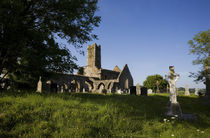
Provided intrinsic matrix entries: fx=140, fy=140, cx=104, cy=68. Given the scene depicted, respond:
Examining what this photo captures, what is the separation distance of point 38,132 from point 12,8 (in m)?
6.61

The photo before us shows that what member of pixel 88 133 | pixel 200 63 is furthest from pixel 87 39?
pixel 200 63

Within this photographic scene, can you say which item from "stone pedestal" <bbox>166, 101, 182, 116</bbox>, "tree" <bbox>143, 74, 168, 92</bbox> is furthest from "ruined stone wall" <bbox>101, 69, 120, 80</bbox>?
"stone pedestal" <bbox>166, 101, 182, 116</bbox>

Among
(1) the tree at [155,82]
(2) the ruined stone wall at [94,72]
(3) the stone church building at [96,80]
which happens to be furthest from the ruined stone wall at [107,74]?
(1) the tree at [155,82]

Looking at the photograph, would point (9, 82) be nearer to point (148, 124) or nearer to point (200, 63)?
point (148, 124)

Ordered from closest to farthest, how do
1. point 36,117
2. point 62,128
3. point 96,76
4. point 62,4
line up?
point 62,128, point 36,117, point 62,4, point 96,76

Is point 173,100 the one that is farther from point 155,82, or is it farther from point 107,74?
point 155,82

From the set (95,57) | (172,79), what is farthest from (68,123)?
(95,57)

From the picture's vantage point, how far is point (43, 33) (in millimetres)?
7945

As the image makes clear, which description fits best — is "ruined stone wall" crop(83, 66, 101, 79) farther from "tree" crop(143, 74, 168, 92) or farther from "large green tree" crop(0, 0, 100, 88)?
"tree" crop(143, 74, 168, 92)

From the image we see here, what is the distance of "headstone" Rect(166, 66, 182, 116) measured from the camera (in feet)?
22.8

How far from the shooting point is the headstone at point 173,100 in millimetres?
6945

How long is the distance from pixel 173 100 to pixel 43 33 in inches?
317

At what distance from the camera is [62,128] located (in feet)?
13.4

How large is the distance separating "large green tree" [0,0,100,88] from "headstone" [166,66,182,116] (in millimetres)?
5558
